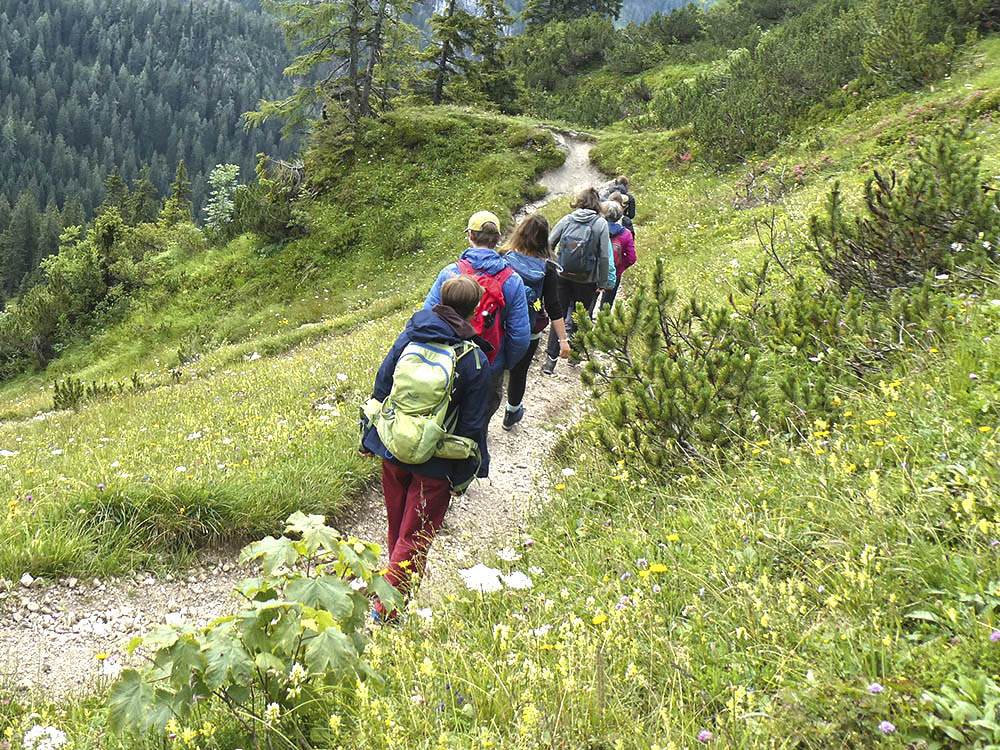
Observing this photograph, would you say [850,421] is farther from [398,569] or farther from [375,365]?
[375,365]

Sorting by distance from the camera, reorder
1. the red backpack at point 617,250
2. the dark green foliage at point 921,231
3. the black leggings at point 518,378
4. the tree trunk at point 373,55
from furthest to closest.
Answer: the tree trunk at point 373,55
the red backpack at point 617,250
the black leggings at point 518,378
the dark green foliage at point 921,231

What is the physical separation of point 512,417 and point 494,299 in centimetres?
270

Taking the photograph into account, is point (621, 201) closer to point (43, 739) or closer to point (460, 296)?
point (460, 296)

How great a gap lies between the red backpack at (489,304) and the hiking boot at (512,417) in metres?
2.33

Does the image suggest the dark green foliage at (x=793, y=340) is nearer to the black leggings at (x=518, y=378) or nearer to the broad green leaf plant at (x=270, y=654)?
the black leggings at (x=518, y=378)

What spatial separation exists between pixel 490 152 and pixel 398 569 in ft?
81.6

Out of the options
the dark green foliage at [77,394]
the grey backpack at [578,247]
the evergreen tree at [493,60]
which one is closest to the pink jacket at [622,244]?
the grey backpack at [578,247]

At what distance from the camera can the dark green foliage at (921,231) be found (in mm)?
5465

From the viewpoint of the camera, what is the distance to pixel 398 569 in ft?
12.8

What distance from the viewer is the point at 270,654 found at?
7.52 ft

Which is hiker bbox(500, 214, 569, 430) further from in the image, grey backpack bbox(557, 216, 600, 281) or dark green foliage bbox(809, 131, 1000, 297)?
dark green foliage bbox(809, 131, 1000, 297)

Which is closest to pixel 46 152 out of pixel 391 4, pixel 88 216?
pixel 88 216

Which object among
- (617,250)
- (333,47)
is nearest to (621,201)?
(617,250)

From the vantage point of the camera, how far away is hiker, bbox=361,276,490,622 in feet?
12.6
